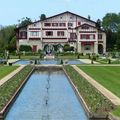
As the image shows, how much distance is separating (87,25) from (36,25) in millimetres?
11690

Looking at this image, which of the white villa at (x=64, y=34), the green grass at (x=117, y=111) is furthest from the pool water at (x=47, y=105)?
the white villa at (x=64, y=34)

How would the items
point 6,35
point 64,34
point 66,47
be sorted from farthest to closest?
1. point 6,35
2. point 64,34
3. point 66,47

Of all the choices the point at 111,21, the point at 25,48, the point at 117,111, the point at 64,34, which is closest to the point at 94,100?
the point at 117,111

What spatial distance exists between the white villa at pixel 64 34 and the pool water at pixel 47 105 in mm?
81356

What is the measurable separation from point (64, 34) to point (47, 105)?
90.3 m

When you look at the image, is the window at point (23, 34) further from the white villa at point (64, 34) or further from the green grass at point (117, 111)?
the green grass at point (117, 111)

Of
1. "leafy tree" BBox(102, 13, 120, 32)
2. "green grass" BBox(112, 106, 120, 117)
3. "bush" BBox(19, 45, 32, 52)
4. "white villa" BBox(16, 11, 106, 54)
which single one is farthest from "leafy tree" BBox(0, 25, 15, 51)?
"green grass" BBox(112, 106, 120, 117)

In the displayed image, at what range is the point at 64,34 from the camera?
110750mm

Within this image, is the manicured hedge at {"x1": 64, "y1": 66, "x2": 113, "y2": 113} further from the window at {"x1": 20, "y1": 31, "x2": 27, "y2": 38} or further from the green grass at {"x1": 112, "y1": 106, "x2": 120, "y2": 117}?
the window at {"x1": 20, "y1": 31, "x2": 27, "y2": 38}

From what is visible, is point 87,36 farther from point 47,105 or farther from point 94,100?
point 94,100

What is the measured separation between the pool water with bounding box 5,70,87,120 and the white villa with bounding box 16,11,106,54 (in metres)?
81.4

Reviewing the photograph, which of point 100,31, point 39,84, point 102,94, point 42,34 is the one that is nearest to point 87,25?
point 100,31

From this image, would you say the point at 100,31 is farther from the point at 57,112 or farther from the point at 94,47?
the point at 57,112

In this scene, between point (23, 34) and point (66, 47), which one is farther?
point (23, 34)
